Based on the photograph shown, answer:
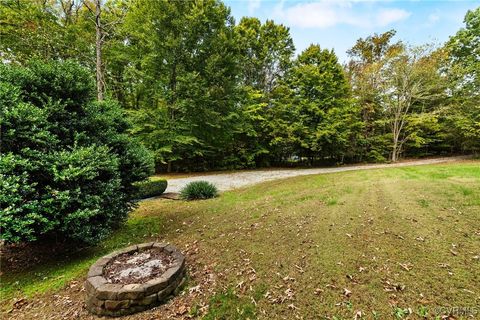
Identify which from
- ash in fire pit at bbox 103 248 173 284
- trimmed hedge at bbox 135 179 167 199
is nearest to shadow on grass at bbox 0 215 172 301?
ash in fire pit at bbox 103 248 173 284

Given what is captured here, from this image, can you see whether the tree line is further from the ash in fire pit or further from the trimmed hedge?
the ash in fire pit

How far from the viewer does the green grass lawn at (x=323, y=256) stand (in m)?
2.42

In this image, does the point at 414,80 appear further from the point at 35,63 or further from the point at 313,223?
the point at 35,63

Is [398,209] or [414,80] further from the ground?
[414,80]

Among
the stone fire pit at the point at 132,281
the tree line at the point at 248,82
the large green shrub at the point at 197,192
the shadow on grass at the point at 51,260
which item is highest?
the tree line at the point at 248,82

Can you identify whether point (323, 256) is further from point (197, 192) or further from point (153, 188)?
point (153, 188)

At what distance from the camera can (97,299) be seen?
2.52 metres

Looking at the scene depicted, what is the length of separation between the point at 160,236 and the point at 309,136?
13.6 m

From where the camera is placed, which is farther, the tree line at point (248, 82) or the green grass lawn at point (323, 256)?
the tree line at point (248, 82)

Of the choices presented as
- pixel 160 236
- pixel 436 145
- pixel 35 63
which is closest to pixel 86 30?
pixel 35 63

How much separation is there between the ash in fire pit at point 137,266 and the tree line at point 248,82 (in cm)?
790

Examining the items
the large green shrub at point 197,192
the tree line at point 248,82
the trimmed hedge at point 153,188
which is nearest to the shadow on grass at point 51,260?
the large green shrub at point 197,192

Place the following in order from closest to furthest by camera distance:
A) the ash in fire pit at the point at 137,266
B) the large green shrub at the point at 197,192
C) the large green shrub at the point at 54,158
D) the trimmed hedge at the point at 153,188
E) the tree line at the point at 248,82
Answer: the ash in fire pit at the point at 137,266 → the large green shrub at the point at 54,158 → the large green shrub at the point at 197,192 → the trimmed hedge at the point at 153,188 → the tree line at the point at 248,82

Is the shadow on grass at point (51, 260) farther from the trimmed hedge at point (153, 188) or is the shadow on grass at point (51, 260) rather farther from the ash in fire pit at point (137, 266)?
the trimmed hedge at point (153, 188)
